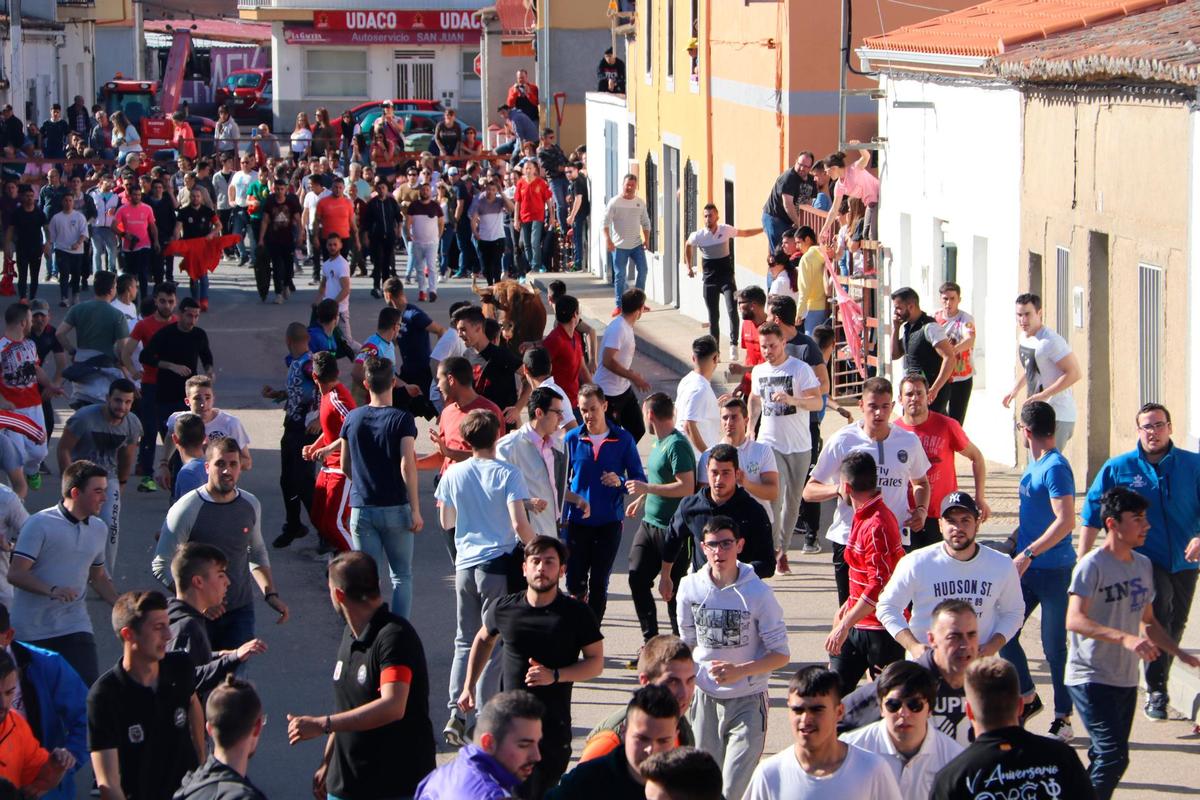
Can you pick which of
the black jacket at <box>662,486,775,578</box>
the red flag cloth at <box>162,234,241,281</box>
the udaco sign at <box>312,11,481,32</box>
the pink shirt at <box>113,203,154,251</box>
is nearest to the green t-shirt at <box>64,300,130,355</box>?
the black jacket at <box>662,486,775,578</box>

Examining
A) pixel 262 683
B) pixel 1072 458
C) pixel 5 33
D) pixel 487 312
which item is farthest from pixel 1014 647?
pixel 5 33

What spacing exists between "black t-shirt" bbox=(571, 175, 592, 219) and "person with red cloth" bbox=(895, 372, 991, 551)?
20407 mm

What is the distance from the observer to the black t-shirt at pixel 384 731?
6914 millimetres

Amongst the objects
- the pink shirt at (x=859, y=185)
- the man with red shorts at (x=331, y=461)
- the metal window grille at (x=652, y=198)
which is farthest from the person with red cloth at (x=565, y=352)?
the metal window grille at (x=652, y=198)

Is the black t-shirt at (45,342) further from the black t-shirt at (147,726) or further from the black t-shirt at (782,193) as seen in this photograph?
the black t-shirt at (782,193)

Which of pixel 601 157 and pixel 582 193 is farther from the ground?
pixel 601 157

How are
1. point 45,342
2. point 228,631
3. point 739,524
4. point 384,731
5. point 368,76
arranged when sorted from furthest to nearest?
point 368,76
point 45,342
point 739,524
point 228,631
point 384,731

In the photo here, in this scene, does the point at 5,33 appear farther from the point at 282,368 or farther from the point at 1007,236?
the point at 1007,236

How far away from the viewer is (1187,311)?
12.2 m

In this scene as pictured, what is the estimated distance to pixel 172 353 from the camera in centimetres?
1441

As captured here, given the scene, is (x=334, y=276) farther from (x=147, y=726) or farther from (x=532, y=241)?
(x=147, y=726)

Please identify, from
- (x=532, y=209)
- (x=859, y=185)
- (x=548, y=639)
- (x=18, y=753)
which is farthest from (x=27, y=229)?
(x=18, y=753)

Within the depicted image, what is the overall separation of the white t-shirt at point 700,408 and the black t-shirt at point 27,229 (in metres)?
16.4

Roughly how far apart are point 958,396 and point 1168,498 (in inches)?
217
